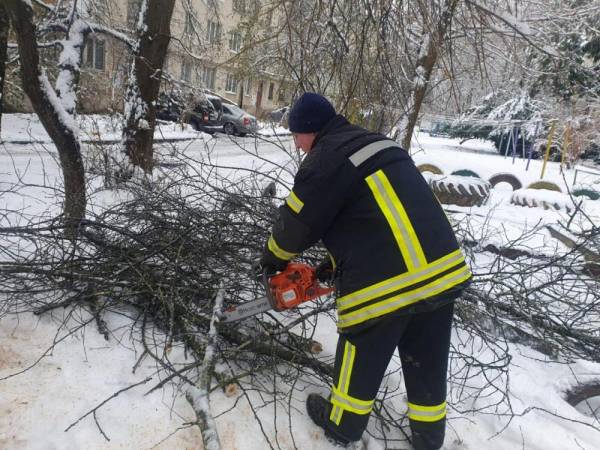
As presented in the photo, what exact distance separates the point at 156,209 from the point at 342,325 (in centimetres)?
176

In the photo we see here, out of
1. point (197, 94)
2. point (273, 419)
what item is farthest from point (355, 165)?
point (197, 94)

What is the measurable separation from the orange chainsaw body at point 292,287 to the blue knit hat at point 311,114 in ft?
2.27

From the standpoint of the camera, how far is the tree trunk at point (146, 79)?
15.1ft

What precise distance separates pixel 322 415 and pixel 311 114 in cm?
151

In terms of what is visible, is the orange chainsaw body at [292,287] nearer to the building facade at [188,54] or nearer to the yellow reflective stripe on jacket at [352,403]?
the yellow reflective stripe on jacket at [352,403]

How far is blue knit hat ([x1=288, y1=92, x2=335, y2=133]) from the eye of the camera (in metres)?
1.88

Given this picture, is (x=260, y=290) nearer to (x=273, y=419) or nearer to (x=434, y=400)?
(x=273, y=419)

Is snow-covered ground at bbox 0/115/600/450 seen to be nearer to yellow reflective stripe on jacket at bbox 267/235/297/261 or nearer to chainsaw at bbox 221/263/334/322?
chainsaw at bbox 221/263/334/322

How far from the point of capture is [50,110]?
3.16 m

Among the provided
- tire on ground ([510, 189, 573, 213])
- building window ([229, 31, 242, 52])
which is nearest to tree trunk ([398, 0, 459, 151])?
building window ([229, 31, 242, 52])

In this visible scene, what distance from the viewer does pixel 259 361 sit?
2.23 meters

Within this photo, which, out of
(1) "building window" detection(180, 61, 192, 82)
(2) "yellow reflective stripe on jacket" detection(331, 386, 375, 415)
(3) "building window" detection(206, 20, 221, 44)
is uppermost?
(3) "building window" detection(206, 20, 221, 44)

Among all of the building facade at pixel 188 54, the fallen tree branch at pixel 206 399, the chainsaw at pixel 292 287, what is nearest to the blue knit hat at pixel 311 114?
the chainsaw at pixel 292 287

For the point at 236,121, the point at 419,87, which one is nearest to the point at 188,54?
the point at 419,87
